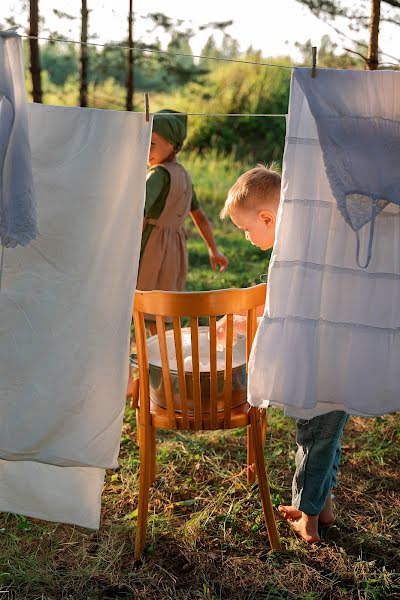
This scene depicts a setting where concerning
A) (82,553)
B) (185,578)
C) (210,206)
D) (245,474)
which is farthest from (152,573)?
(210,206)

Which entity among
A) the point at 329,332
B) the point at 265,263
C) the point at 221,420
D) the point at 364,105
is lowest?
the point at 265,263

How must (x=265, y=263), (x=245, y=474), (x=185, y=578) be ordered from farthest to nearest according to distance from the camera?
(x=265, y=263)
(x=245, y=474)
(x=185, y=578)

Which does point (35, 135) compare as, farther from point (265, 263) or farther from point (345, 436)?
point (265, 263)

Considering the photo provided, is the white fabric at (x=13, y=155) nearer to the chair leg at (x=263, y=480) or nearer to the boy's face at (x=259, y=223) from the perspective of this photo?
the boy's face at (x=259, y=223)

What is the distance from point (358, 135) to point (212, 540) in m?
1.73

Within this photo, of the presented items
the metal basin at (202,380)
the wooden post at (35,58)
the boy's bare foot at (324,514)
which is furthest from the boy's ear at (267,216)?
the wooden post at (35,58)

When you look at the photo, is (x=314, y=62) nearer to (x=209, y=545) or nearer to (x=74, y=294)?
(x=74, y=294)

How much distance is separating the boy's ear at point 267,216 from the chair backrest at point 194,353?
12.4 inches

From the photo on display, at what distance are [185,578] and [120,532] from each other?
42 centimetres

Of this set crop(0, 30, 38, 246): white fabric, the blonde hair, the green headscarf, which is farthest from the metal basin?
the green headscarf

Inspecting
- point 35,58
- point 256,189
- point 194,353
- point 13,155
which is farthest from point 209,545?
point 35,58

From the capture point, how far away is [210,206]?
10.9m

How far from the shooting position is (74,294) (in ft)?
8.62

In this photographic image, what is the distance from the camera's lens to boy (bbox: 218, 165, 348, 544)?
289cm
